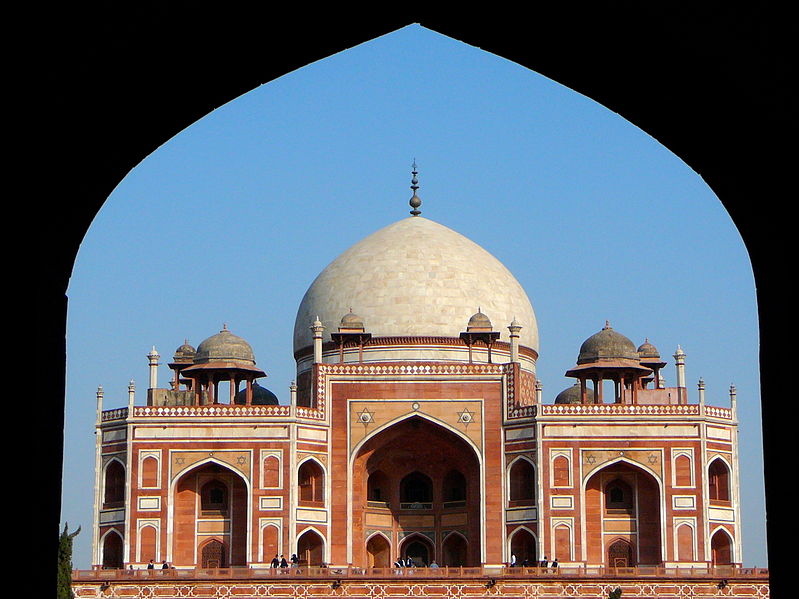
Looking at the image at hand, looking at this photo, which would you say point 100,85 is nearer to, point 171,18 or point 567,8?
point 171,18

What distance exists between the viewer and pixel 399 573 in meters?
29.5

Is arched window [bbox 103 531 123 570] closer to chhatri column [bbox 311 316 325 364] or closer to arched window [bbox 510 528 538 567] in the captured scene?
chhatri column [bbox 311 316 325 364]

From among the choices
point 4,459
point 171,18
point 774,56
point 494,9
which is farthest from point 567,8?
point 4,459

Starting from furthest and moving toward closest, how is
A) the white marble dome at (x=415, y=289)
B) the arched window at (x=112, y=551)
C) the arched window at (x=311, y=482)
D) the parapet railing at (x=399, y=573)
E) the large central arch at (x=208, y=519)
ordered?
the white marble dome at (x=415, y=289) < the arched window at (x=311, y=482) < the arched window at (x=112, y=551) < the large central arch at (x=208, y=519) < the parapet railing at (x=399, y=573)

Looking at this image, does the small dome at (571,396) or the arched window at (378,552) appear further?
the small dome at (571,396)

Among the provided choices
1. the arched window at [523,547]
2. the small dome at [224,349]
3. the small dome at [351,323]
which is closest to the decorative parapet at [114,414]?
the small dome at [224,349]

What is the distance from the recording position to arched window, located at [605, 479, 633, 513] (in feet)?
107

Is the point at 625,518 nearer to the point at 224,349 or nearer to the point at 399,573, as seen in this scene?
the point at 399,573

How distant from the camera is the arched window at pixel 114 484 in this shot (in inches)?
1280

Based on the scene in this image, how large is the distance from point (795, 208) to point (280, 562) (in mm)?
26378

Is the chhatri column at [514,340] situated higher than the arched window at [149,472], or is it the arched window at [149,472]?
the chhatri column at [514,340]

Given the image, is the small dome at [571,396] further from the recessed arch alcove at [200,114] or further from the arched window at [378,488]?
the recessed arch alcove at [200,114]

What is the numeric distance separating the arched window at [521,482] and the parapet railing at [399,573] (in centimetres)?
297

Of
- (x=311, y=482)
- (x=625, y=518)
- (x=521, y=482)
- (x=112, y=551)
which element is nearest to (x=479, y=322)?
(x=521, y=482)
